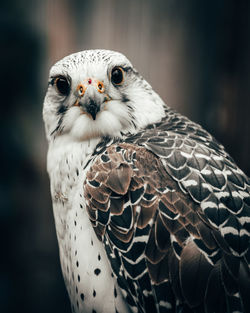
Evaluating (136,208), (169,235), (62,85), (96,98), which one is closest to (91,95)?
(96,98)

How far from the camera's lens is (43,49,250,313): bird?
133 centimetres

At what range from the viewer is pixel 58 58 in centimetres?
197

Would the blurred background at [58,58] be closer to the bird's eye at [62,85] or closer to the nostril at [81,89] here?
the bird's eye at [62,85]

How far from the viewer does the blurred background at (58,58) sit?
1.99m

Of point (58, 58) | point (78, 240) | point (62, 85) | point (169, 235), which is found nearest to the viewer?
point (169, 235)

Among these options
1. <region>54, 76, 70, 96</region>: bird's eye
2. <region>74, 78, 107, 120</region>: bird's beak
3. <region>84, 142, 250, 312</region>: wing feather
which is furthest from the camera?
<region>54, 76, 70, 96</region>: bird's eye

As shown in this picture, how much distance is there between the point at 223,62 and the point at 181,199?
1193 millimetres

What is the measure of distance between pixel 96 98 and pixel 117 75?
0.20 metres

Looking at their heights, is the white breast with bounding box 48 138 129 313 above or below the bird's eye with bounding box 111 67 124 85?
below

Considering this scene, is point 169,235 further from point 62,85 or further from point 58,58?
point 58,58

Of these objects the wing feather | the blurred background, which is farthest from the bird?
the blurred background

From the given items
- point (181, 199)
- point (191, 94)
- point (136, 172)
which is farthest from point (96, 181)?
point (191, 94)

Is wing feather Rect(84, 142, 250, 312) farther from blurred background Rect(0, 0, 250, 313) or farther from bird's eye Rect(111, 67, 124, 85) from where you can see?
blurred background Rect(0, 0, 250, 313)

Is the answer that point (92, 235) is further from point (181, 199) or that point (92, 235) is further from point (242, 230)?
point (242, 230)
